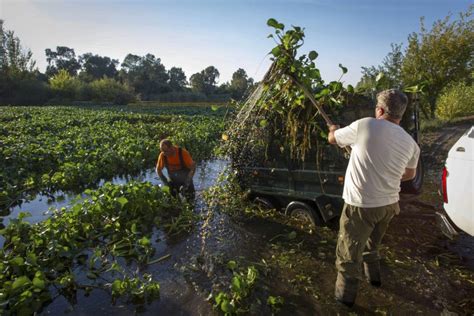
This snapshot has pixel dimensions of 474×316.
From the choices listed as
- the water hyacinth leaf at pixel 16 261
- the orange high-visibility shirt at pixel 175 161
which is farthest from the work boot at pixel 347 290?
the orange high-visibility shirt at pixel 175 161

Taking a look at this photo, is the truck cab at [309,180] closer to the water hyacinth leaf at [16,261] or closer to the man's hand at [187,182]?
the man's hand at [187,182]

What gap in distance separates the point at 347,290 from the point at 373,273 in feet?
2.03

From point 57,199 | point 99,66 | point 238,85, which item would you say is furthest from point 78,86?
point 57,199

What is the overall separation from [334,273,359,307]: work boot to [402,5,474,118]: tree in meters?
15.7

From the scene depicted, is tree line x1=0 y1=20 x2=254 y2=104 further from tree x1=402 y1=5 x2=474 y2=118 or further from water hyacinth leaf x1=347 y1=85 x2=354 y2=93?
water hyacinth leaf x1=347 y1=85 x2=354 y2=93

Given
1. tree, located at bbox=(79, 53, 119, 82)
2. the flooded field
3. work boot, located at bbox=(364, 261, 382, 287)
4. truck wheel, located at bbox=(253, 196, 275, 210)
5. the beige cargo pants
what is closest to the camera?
the beige cargo pants

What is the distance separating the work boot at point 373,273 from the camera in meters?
3.52

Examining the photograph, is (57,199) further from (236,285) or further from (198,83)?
(198,83)

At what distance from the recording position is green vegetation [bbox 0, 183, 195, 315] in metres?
3.32

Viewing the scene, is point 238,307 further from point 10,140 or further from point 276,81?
point 10,140

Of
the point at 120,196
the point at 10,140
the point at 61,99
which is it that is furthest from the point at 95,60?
the point at 120,196

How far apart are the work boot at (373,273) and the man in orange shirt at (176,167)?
3998 millimetres

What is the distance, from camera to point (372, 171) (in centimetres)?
279

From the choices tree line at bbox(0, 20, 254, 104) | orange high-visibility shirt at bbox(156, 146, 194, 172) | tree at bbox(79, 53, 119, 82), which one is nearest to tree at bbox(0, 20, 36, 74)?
tree line at bbox(0, 20, 254, 104)
